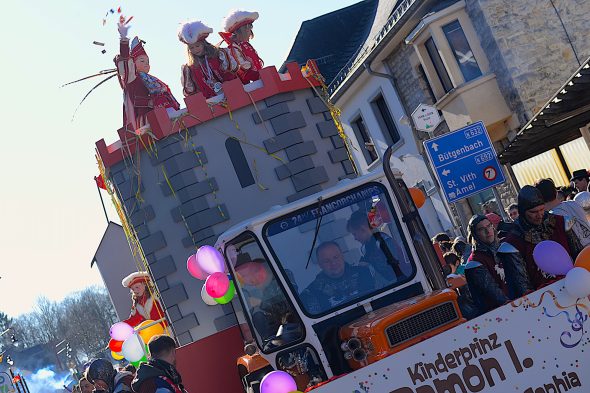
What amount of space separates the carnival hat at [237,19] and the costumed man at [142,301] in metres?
3.15

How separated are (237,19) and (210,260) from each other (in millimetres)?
4769

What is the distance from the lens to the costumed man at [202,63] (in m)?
11.1

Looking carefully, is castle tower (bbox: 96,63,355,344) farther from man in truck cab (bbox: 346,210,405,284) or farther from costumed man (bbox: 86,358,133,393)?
man in truck cab (bbox: 346,210,405,284)

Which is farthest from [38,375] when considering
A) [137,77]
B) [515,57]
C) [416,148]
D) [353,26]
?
[137,77]

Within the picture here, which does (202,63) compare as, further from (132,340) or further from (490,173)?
(490,173)

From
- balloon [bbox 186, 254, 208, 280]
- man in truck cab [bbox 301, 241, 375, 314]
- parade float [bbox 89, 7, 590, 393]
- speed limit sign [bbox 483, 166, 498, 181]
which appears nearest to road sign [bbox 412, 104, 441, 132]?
speed limit sign [bbox 483, 166, 498, 181]

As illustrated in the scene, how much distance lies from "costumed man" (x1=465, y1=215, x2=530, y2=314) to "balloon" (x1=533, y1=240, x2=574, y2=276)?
15.1 inches

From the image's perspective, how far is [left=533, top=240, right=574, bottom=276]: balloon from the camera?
671 centimetres

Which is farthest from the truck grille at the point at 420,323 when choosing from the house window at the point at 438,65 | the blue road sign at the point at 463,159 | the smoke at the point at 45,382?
the smoke at the point at 45,382

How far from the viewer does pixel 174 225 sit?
10.6 meters

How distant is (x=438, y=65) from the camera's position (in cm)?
2216

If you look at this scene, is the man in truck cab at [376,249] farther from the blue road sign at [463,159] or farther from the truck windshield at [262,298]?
the blue road sign at [463,159]

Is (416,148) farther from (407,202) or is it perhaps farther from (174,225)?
(407,202)

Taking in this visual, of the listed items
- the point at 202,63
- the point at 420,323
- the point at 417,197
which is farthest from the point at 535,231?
the point at 202,63
